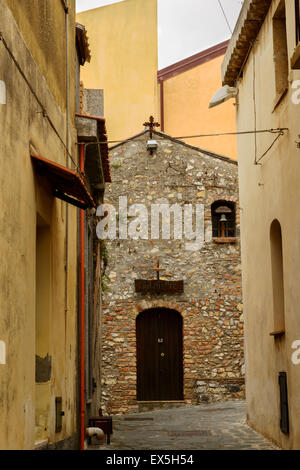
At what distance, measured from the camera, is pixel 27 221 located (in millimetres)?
6191

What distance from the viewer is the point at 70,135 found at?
918 centimetres

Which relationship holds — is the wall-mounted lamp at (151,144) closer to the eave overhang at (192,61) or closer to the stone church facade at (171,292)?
the stone church facade at (171,292)

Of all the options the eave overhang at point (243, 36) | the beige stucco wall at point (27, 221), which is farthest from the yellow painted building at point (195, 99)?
the beige stucco wall at point (27, 221)

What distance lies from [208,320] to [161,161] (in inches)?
177

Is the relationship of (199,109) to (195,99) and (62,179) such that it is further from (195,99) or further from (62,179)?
(62,179)

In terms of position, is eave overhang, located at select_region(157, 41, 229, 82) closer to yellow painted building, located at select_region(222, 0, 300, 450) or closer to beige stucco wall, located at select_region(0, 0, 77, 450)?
yellow painted building, located at select_region(222, 0, 300, 450)

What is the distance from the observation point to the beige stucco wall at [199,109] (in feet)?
74.6

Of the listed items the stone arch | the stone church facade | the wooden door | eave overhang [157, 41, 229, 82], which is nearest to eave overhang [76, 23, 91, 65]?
the stone church facade

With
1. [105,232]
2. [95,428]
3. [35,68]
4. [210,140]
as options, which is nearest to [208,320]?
[105,232]

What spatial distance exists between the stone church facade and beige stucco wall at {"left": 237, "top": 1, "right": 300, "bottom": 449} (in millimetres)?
6056

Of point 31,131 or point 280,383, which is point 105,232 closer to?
point 280,383

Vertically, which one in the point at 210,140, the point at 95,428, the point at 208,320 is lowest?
the point at 95,428

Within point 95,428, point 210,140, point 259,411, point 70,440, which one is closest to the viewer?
point 70,440

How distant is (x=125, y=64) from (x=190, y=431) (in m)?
14.4
